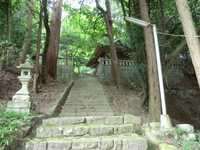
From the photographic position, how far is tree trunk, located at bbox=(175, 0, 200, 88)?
342 centimetres

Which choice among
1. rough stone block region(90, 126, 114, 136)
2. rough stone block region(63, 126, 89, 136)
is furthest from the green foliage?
rough stone block region(90, 126, 114, 136)

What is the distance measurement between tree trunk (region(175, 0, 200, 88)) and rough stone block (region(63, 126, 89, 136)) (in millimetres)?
2893

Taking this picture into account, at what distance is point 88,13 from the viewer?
10.2m

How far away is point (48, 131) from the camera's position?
2961 mm

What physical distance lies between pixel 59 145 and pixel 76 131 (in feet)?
1.76

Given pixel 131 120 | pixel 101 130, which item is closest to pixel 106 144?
pixel 101 130

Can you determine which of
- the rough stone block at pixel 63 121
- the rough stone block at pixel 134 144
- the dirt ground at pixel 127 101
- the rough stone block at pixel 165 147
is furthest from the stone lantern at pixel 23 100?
the rough stone block at pixel 165 147

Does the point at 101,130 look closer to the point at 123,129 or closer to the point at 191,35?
the point at 123,129

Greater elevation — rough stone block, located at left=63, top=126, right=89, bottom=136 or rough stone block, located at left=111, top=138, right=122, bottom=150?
rough stone block, located at left=63, top=126, right=89, bottom=136

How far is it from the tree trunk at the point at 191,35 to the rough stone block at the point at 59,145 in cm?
325

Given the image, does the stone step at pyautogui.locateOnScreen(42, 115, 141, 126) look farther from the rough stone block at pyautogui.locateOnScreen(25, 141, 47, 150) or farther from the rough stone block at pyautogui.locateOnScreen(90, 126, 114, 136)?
the rough stone block at pyautogui.locateOnScreen(25, 141, 47, 150)

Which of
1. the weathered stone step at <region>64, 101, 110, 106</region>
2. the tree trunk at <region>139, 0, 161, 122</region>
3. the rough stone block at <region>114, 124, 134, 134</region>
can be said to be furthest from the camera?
the weathered stone step at <region>64, 101, 110, 106</region>

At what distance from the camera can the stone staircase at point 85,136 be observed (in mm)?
2576

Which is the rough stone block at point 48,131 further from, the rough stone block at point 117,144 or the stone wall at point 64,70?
the stone wall at point 64,70
